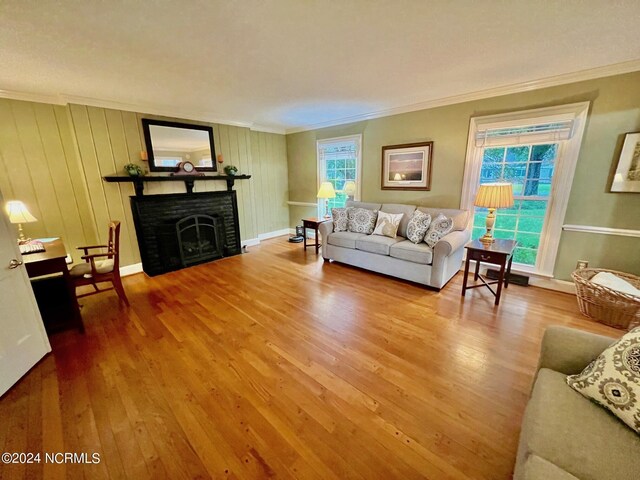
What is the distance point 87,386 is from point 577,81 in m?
5.20

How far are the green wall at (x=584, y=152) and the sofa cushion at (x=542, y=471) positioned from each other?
3106 mm

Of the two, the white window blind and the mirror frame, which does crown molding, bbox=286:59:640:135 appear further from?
the mirror frame

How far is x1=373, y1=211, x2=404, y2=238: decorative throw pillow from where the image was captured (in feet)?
12.1

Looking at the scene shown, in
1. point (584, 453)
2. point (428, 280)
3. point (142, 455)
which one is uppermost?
point (584, 453)

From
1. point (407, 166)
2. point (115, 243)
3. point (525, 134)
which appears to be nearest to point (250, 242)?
point (115, 243)

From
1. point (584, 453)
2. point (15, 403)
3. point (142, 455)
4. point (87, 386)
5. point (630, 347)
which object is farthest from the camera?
point (87, 386)

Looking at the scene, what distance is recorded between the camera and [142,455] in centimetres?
134

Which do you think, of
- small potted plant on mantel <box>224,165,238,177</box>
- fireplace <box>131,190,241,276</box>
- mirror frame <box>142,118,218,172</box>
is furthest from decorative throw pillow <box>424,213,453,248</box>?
mirror frame <box>142,118,218,172</box>

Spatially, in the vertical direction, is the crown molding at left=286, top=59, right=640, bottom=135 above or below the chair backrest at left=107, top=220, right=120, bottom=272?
above

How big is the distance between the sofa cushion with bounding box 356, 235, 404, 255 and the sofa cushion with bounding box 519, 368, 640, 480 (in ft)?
7.89

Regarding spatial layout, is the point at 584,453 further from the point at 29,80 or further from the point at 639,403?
the point at 29,80

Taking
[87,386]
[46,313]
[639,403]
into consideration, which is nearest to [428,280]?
[639,403]

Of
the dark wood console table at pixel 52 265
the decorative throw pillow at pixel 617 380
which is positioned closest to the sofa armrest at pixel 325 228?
the dark wood console table at pixel 52 265

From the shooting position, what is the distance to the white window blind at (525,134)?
9.12ft
